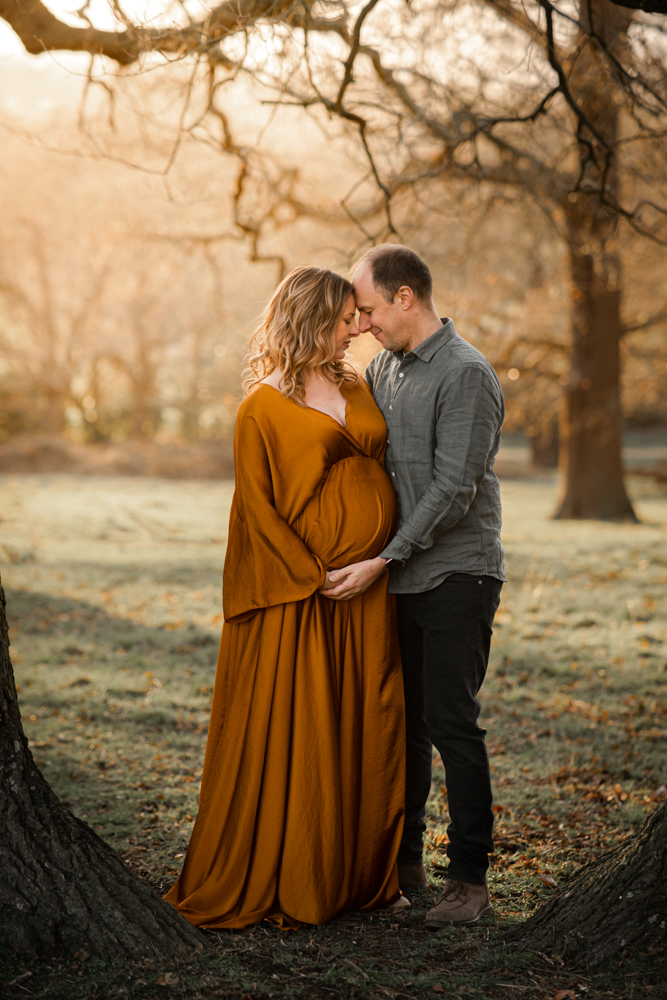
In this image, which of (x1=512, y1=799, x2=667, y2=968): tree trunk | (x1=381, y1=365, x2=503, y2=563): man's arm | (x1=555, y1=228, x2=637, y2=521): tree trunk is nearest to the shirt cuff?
(x1=381, y1=365, x2=503, y2=563): man's arm

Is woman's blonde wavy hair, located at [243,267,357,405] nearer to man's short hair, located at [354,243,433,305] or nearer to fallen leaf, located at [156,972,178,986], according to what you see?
man's short hair, located at [354,243,433,305]

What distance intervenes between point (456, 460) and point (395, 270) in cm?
72

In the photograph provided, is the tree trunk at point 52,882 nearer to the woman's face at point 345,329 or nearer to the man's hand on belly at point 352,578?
the man's hand on belly at point 352,578

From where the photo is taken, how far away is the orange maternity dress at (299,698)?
278 cm

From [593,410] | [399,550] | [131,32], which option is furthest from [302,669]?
[593,410]

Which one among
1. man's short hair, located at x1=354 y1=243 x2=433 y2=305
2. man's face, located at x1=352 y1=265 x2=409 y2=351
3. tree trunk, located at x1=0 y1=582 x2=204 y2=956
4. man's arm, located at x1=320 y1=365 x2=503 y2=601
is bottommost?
tree trunk, located at x1=0 y1=582 x2=204 y2=956

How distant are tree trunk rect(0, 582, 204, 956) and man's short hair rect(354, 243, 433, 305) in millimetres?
1650

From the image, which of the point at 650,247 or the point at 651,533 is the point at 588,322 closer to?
the point at 650,247

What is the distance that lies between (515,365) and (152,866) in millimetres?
11631

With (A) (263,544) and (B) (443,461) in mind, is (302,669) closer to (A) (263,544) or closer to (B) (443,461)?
(A) (263,544)

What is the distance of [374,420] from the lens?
Result: 9.61 ft

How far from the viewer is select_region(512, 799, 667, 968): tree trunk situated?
2252 mm

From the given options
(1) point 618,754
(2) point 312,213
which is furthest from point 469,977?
(2) point 312,213

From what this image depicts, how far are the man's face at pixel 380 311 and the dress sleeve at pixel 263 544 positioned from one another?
0.57 metres
